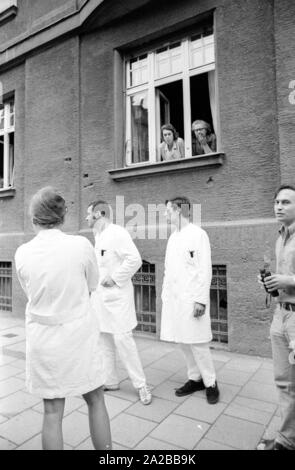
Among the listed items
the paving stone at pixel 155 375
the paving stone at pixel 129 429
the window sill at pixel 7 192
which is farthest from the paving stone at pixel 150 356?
the window sill at pixel 7 192

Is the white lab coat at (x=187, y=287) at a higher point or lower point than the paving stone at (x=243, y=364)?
higher

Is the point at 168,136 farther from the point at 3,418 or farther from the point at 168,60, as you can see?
the point at 3,418

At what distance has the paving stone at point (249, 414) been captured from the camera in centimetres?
302

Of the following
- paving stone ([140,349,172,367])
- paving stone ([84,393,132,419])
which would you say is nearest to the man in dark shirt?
paving stone ([84,393,132,419])

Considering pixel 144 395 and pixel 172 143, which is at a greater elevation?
→ pixel 172 143

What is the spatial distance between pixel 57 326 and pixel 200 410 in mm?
1856

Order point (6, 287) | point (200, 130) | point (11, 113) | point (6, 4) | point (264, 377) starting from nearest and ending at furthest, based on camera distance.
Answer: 1. point (264, 377)
2. point (200, 130)
3. point (6, 287)
4. point (6, 4)
5. point (11, 113)

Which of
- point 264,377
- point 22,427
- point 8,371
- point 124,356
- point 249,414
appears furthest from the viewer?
point 8,371

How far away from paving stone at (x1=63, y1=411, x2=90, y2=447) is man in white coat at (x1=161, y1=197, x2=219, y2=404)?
1.04m

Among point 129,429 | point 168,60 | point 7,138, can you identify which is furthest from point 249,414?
point 7,138

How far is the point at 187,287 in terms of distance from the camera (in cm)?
356

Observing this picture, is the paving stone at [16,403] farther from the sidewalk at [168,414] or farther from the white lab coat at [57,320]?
the white lab coat at [57,320]

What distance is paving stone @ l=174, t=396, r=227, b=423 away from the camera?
10.1ft

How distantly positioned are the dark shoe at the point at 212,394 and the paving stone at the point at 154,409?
0.33 m
